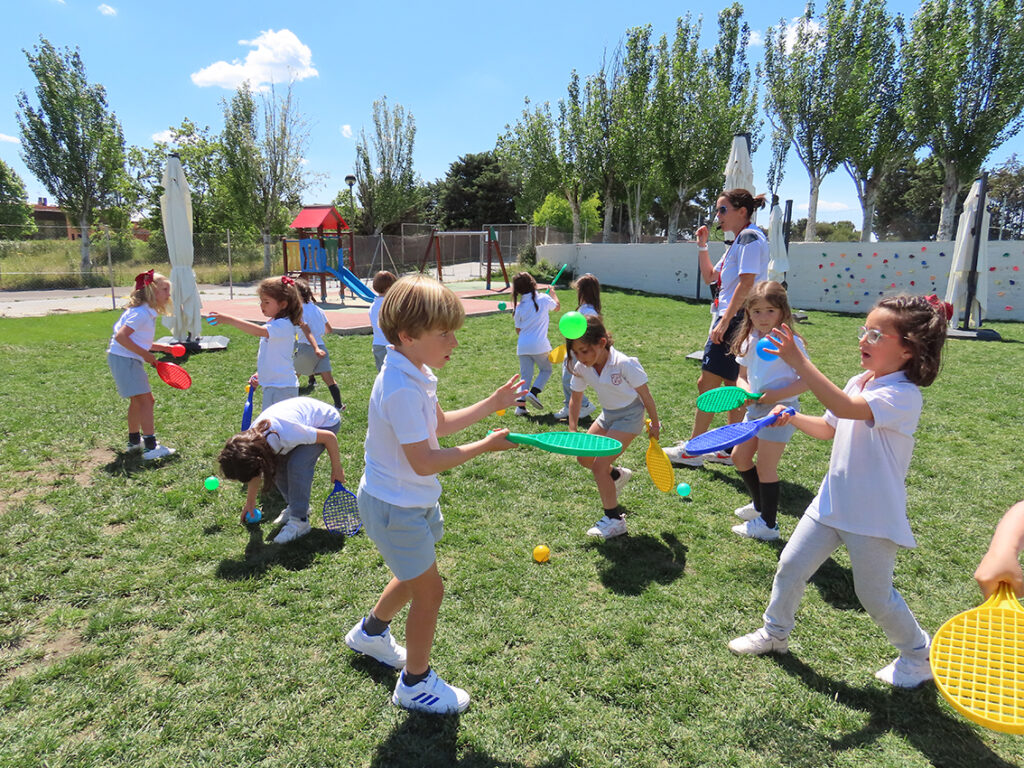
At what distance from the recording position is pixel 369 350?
11461 millimetres

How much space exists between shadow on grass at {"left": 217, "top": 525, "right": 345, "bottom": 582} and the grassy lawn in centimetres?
2

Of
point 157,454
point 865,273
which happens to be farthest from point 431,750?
point 865,273

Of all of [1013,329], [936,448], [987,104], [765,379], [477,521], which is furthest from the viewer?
[987,104]

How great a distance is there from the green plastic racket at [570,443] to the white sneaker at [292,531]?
2343 millimetres

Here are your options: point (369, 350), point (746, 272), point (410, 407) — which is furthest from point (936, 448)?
point (369, 350)

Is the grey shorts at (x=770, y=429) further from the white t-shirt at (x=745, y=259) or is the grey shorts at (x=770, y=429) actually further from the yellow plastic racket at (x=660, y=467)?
the white t-shirt at (x=745, y=259)

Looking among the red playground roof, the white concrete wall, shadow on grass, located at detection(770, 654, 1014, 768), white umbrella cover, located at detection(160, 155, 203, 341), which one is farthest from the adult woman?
the red playground roof

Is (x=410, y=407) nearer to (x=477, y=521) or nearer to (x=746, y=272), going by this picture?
(x=477, y=521)

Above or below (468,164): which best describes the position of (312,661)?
below

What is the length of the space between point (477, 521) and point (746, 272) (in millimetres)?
3118

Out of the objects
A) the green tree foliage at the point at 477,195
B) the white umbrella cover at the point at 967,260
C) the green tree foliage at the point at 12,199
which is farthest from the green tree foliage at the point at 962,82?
the green tree foliage at the point at 12,199

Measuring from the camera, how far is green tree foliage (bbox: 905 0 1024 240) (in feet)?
67.0

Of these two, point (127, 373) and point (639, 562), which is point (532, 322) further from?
point (127, 373)

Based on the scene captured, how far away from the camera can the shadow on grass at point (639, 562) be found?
12.0ft
